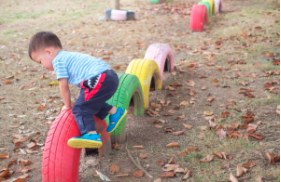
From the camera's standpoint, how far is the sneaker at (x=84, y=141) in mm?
2328

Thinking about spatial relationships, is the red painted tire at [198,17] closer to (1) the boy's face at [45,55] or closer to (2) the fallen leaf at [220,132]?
(2) the fallen leaf at [220,132]

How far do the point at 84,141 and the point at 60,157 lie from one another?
233mm

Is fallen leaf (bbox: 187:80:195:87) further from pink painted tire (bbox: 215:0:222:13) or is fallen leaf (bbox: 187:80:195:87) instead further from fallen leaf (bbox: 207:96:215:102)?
pink painted tire (bbox: 215:0:222:13)

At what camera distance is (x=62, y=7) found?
Answer: 12188 mm

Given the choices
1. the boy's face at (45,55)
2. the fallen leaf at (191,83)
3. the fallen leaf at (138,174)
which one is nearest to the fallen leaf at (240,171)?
the fallen leaf at (138,174)

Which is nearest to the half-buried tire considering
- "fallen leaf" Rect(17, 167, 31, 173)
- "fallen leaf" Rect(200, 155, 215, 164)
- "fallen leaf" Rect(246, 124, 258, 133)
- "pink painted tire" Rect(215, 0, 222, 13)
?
"fallen leaf" Rect(17, 167, 31, 173)

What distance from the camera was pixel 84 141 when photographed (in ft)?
7.72

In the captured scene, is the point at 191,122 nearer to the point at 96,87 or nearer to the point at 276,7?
the point at 96,87

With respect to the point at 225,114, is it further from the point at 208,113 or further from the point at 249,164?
the point at 249,164

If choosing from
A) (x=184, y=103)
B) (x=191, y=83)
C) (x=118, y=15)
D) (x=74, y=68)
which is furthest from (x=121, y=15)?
(x=74, y=68)

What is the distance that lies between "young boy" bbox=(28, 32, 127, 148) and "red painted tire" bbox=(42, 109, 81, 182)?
0.15m

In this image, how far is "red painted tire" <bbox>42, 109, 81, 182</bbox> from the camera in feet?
7.61

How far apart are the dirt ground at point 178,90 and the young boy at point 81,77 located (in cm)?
65

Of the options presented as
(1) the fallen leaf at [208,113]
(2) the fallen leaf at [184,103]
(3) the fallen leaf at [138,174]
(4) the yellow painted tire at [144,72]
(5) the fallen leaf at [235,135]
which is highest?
(4) the yellow painted tire at [144,72]
